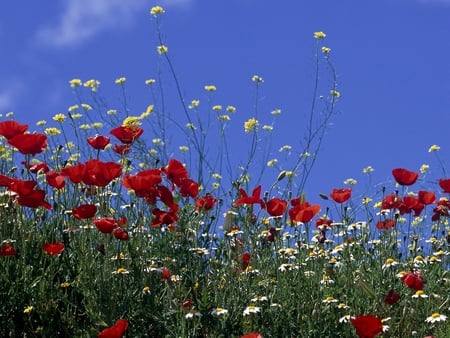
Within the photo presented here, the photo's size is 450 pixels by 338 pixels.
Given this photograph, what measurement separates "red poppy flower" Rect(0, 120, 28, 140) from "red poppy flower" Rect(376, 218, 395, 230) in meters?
2.00

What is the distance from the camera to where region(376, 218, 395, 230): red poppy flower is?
5.21 metres

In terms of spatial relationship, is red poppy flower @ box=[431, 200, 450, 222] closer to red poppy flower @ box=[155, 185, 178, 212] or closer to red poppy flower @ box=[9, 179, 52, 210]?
red poppy flower @ box=[155, 185, 178, 212]

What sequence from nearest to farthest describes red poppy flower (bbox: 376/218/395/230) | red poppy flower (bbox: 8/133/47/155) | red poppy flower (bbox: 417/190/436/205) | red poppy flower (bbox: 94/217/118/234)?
red poppy flower (bbox: 94/217/118/234) < red poppy flower (bbox: 8/133/47/155) < red poppy flower (bbox: 417/190/436/205) < red poppy flower (bbox: 376/218/395/230)

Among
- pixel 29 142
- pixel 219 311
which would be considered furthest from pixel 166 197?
pixel 29 142

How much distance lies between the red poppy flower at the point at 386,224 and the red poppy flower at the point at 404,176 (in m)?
0.42

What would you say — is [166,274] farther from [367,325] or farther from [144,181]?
[367,325]

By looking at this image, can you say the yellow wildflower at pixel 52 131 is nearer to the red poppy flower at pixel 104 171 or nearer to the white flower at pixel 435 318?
the red poppy flower at pixel 104 171

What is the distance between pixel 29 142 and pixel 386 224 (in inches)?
79.3

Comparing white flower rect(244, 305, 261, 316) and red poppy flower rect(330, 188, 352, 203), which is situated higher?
red poppy flower rect(330, 188, 352, 203)

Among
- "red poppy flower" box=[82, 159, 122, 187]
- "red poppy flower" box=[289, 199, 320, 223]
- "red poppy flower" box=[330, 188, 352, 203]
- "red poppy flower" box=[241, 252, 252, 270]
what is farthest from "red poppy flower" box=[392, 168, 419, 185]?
"red poppy flower" box=[82, 159, 122, 187]

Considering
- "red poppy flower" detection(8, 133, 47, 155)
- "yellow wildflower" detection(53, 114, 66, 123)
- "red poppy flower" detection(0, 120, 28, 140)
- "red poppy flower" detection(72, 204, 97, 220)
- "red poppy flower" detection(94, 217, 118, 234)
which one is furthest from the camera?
"yellow wildflower" detection(53, 114, 66, 123)

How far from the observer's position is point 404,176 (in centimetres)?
486

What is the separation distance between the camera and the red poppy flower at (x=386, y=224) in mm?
5215

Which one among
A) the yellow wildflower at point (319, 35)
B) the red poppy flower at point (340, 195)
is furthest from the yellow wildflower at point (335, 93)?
the red poppy flower at point (340, 195)
